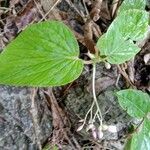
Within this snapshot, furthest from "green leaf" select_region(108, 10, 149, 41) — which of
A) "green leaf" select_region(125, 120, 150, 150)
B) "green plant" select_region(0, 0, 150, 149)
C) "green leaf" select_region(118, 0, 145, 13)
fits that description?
"green leaf" select_region(125, 120, 150, 150)

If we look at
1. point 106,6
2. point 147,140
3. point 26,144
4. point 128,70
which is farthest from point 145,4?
point 26,144

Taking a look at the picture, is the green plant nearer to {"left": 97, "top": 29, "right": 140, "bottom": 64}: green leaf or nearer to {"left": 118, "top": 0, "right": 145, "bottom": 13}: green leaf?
{"left": 97, "top": 29, "right": 140, "bottom": 64}: green leaf

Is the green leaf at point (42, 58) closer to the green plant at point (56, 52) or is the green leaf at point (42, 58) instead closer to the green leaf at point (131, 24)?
the green plant at point (56, 52)

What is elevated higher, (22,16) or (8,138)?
(22,16)

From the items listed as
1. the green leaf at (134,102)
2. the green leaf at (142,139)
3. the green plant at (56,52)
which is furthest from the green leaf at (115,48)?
the green leaf at (142,139)

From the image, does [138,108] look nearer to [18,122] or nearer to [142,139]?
[142,139]

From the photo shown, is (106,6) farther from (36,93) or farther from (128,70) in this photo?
(36,93)
